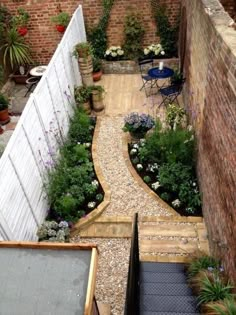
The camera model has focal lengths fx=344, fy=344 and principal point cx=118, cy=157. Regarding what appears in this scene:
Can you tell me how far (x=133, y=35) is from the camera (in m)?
9.30

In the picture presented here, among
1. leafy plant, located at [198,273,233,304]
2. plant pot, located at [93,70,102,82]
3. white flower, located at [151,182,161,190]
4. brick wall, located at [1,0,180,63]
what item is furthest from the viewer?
plant pot, located at [93,70,102,82]

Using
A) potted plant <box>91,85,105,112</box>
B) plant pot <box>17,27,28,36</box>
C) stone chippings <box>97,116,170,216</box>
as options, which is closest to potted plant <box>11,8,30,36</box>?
plant pot <box>17,27,28,36</box>

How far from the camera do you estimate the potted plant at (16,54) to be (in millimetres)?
9102

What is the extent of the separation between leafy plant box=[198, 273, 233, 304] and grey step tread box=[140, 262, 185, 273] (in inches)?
34.4

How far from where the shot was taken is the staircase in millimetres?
3737

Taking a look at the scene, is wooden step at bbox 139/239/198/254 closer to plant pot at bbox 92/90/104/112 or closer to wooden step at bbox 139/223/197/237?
wooden step at bbox 139/223/197/237

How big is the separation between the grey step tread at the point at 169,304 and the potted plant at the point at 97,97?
16.6 ft

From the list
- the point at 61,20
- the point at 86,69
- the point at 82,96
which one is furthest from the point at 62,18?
the point at 82,96

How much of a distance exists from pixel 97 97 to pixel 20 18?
330 cm

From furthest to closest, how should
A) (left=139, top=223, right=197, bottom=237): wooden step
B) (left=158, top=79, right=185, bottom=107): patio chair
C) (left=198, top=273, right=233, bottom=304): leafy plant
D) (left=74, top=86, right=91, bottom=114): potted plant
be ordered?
(left=158, top=79, right=185, bottom=107): patio chair
(left=74, top=86, right=91, bottom=114): potted plant
(left=139, top=223, right=197, bottom=237): wooden step
(left=198, top=273, right=233, bottom=304): leafy plant

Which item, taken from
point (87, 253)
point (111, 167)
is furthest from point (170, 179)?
point (87, 253)

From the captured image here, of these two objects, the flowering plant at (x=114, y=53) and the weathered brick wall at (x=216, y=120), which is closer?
the weathered brick wall at (x=216, y=120)

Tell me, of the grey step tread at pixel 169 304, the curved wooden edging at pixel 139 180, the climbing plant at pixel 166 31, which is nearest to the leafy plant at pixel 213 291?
the grey step tread at pixel 169 304

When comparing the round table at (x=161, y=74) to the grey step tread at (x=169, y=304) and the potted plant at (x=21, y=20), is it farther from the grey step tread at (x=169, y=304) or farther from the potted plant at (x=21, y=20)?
the grey step tread at (x=169, y=304)
